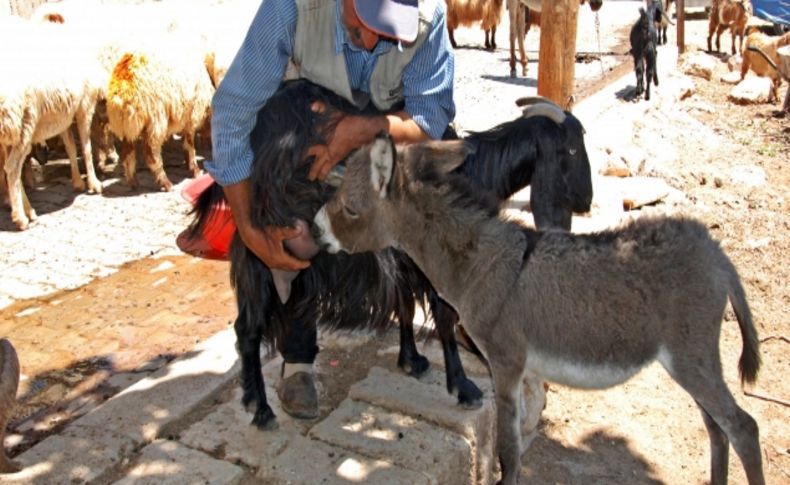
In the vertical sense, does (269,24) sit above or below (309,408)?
above

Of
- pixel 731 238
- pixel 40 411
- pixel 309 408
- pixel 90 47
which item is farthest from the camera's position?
pixel 90 47

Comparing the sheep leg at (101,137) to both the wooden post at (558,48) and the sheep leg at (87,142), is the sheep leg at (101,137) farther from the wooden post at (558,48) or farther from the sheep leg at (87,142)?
the wooden post at (558,48)

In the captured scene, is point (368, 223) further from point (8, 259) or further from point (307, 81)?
point (8, 259)

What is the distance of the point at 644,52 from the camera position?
11062mm

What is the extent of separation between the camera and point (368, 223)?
3.17m

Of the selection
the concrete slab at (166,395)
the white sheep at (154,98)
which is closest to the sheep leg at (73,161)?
the white sheep at (154,98)

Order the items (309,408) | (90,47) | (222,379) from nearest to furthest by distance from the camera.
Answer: (309,408), (222,379), (90,47)

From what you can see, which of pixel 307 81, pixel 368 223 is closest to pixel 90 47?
pixel 307 81

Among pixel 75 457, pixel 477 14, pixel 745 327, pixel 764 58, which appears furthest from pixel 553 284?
pixel 477 14

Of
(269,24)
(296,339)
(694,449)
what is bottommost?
(694,449)

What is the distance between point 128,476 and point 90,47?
A: 22.4ft

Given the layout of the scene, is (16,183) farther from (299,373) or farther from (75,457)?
(299,373)

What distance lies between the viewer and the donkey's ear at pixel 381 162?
2.91 meters

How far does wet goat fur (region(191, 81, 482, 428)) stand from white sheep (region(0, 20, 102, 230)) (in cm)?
433
